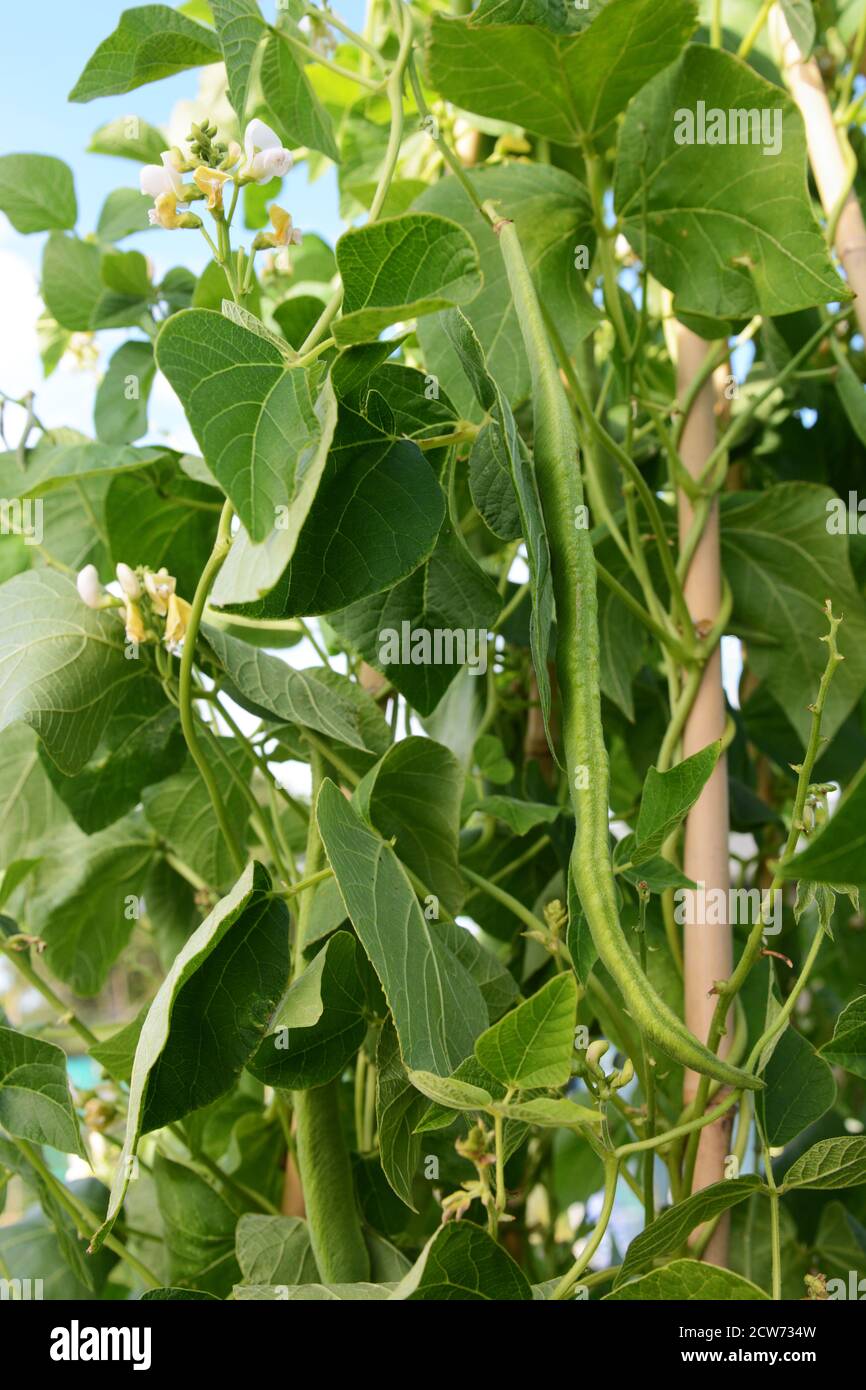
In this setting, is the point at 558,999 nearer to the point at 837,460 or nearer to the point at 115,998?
the point at 837,460

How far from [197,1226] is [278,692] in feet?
0.92

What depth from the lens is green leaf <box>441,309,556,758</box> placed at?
349 mm

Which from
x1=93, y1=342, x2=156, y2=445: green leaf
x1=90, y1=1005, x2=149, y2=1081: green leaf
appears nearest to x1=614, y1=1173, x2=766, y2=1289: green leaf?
x1=90, y1=1005, x2=149, y2=1081: green leaf

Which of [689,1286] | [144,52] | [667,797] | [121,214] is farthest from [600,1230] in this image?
[121,214]

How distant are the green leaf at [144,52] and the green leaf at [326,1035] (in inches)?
14.3

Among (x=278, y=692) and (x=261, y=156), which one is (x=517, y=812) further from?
(x=261, y=156)

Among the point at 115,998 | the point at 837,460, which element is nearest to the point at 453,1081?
the point at 837,460

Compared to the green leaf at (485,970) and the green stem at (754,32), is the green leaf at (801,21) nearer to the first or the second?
the green stem at (754,32)

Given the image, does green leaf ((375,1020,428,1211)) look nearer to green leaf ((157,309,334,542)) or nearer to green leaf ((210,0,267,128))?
green leaf ((157,309,334,542))

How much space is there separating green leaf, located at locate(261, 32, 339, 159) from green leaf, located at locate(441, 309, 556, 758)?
5.6 inches

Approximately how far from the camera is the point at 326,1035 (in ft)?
1.50

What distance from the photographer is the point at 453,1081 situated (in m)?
0.34

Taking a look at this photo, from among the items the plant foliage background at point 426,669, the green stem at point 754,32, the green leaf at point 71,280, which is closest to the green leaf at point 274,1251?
the plant foliage background at point 426,669

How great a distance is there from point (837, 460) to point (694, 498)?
0.23m
